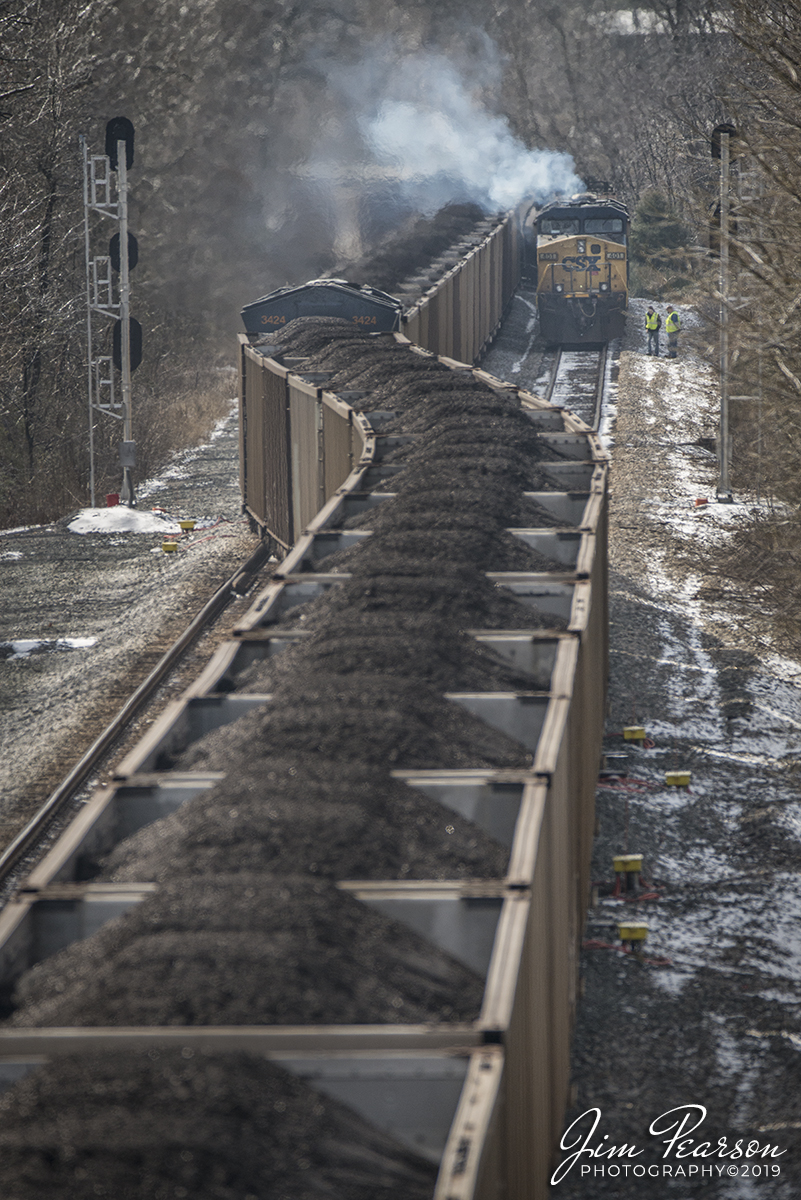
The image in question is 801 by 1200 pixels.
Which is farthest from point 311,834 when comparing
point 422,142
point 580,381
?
point 422,142

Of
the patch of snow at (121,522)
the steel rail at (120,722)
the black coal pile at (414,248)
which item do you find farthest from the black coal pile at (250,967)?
the black coal pile at (414,248)

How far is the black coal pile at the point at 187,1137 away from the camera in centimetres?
382

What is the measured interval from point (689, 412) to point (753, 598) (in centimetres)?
1383

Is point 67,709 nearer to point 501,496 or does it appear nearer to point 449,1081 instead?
point 501,496

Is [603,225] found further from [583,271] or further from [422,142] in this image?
[422,142]

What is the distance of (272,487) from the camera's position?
65.7 feet

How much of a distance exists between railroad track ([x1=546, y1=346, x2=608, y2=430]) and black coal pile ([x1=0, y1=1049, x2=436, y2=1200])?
24298mm

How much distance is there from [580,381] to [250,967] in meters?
29.0

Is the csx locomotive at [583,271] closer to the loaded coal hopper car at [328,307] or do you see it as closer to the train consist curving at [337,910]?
the loaded coal hopper car at [328,307]

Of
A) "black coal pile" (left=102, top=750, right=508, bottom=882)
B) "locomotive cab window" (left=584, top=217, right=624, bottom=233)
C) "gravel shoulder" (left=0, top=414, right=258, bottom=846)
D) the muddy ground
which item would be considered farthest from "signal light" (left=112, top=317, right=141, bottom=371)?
"black coal pile" (left=102, top=750, right=508, bottom=882)

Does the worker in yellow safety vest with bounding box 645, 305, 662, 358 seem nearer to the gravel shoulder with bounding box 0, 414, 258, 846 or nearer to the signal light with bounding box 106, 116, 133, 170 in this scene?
the gravel shoulder with bounding box 0, 414, 258, 846

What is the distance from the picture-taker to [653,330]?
36.0m

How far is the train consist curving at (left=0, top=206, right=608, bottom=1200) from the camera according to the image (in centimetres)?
412

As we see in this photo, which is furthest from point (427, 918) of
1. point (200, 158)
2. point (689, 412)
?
point (200, 158)
